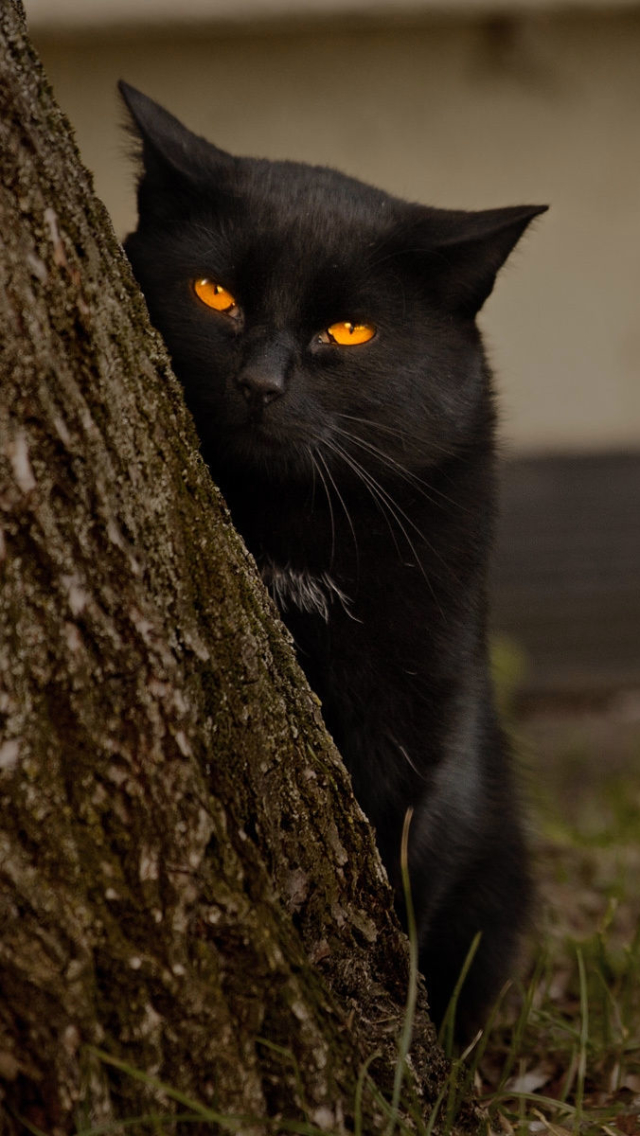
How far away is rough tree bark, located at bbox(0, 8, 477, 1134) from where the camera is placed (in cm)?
99

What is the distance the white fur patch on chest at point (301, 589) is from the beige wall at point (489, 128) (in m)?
1.64

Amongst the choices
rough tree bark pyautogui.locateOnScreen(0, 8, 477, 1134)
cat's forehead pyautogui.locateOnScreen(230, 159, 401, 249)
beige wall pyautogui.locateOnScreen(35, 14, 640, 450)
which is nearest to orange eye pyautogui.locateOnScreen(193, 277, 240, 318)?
cat's forehead pyautogui.locateOnScreen(230, 159, 401, 249)

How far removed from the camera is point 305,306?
62.4 inches

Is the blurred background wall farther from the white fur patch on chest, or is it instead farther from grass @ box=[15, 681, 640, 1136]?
the white fur patch on chest

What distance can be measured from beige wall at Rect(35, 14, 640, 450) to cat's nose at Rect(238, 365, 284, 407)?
171cm

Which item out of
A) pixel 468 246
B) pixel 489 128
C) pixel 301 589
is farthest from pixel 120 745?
pixel 489 128

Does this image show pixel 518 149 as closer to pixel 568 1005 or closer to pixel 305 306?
pixel 305 306

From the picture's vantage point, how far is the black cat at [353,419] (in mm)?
1593

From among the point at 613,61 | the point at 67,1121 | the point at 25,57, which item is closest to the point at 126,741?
the point at 67,1121

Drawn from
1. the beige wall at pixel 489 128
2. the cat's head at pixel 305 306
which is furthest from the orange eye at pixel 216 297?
the beige wall at pixel 489 128

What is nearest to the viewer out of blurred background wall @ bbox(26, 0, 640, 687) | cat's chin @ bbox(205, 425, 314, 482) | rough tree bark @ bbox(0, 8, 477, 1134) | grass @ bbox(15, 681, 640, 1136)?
rough tree bark @ bbox(0, 8, 477, 1134)

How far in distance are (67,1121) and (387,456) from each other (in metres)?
0.95

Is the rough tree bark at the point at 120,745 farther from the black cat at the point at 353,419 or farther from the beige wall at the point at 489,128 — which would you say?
the beige wall at the point at 489,128

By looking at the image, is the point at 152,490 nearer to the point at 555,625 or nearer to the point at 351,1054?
the point at 351,1054
